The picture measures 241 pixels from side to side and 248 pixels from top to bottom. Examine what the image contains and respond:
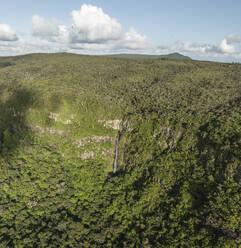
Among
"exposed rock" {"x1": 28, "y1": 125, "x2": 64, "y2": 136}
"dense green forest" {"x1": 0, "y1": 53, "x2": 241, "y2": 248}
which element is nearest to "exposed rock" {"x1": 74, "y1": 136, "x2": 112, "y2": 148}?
"dense green forest" {"x1": 0, "y1": 53, "x2": 241, "y2": 248}

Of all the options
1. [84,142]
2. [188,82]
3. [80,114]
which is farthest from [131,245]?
[188,82]

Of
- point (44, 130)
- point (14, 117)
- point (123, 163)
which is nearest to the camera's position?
point (123, 163)

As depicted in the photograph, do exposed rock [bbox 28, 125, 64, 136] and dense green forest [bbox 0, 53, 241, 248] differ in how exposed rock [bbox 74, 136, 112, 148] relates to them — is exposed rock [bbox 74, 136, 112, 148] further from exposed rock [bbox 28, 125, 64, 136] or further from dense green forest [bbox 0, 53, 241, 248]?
exposed rock [bbox 28, 125, 64, 136]

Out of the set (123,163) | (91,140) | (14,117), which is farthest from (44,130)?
(123,163)

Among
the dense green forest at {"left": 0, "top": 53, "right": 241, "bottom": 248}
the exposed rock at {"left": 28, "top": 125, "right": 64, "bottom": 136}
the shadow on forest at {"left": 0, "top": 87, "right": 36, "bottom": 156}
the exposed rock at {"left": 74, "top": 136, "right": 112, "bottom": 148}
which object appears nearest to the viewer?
the dense green forest at {"left": 0, "top": 53, "right": 241, "bottom": 248}

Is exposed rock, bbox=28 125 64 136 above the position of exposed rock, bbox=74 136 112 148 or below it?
above

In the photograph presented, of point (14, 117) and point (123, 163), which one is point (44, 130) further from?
point (123, 163)
